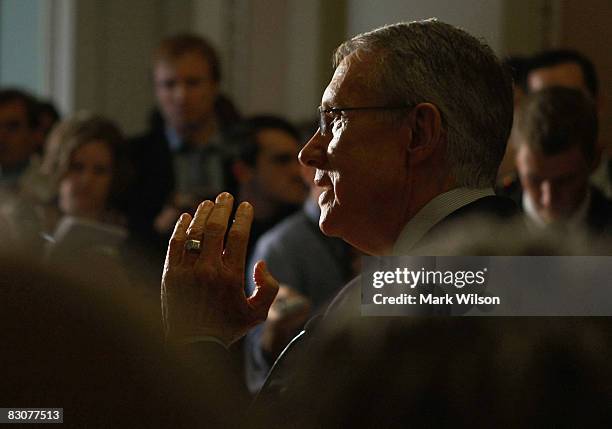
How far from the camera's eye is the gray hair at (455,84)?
4.31 ft

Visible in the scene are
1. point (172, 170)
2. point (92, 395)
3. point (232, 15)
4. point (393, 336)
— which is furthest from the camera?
point (232, 15)

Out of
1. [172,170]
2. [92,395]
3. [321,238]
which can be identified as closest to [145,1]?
[172,170]

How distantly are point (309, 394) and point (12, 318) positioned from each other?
0.38 metres

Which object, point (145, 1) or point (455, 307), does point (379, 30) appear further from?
point (145, 1)

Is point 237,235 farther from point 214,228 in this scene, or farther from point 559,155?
point 559,155

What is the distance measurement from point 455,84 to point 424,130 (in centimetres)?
6

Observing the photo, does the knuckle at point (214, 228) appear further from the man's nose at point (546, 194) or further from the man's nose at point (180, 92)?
the man's nose at point (180, 92)

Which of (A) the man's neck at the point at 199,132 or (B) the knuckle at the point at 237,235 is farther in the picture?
(A) the man's neck at the point at 199,132

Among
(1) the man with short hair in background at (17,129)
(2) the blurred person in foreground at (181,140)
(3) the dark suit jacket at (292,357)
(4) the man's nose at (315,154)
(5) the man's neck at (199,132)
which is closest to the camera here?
(3) the dark suit jacket at (292,357)

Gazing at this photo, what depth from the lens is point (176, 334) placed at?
1.28 meters

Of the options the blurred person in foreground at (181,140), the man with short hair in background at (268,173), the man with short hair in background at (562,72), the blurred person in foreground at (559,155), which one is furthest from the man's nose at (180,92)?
the blurred person in foreground at (559,155)

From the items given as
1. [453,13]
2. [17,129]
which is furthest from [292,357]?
[17,129]

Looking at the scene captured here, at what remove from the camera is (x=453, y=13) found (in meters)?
2.47

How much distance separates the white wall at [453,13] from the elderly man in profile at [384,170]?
1052mm
